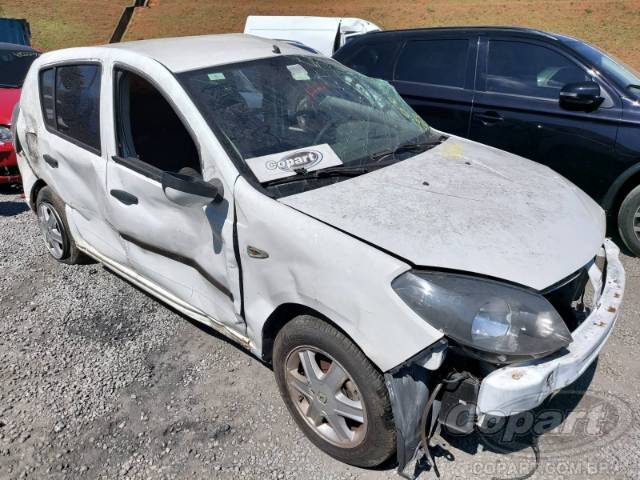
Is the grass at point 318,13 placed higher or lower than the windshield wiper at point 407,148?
lower

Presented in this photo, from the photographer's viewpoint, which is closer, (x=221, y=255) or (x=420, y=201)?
(x=420, y=201)

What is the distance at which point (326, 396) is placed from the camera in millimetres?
2211

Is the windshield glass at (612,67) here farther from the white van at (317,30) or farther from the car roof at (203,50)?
the white van at (317,30)

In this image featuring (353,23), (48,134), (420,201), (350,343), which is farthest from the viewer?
(353,23)

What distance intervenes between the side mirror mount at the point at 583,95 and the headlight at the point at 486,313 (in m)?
2.82

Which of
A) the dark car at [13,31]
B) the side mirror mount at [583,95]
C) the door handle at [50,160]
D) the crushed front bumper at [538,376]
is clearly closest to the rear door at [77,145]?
the door handle at [50,160]

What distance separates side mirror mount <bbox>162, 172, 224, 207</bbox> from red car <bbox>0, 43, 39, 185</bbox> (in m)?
4.21

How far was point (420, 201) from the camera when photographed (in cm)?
226

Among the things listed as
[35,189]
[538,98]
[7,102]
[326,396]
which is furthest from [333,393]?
[7,102]

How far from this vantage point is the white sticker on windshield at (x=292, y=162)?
2.34m

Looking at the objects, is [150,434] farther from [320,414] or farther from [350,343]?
[350,343]

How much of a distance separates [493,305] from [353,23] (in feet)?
43.0

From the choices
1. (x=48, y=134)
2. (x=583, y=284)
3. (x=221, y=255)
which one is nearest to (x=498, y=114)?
(x=583, y=284)

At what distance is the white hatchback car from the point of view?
6.05 feet
